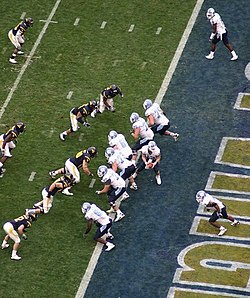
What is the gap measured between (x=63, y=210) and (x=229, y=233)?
14.9 feet

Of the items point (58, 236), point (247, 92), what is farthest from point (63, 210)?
point (247, 92)

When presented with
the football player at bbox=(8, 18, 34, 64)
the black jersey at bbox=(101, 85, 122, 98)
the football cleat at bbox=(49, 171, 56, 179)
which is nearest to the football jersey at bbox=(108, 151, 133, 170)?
the football cleat at bbox=(49, 171, 56, 179)

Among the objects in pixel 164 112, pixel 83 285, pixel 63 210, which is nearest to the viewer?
pixel 83 285

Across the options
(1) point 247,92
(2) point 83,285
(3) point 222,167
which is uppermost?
(1) point 247,92

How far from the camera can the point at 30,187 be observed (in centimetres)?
3950

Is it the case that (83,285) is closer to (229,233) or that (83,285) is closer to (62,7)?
(229,233)

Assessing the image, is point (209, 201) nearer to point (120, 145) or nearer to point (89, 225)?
point (89, 225)

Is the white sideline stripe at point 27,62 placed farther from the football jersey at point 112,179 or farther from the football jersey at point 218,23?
the football jersey at point 218,23

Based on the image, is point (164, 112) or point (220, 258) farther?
point (164, 112)

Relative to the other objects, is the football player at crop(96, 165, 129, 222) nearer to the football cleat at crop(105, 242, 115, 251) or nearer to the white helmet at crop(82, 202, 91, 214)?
the football cleat at crop(105, 242, 115, 251)

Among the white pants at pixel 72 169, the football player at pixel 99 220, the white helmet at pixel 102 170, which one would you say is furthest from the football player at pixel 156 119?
the football player at pixel 99 220

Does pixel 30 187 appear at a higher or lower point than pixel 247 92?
lower

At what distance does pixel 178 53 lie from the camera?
4422 cm

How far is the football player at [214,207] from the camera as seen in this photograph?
3731 centimetres
